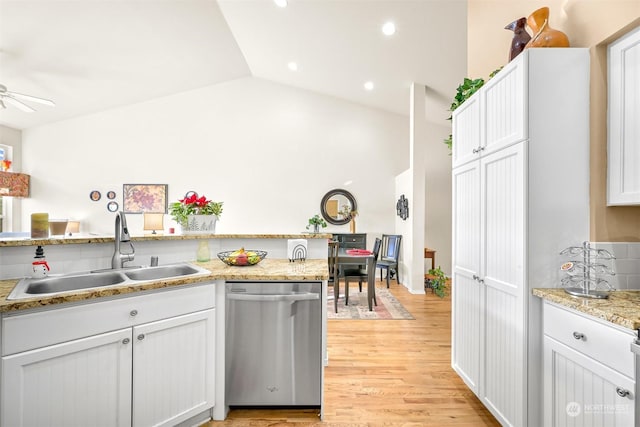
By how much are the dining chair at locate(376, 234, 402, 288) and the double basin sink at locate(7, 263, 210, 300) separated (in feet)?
13.2

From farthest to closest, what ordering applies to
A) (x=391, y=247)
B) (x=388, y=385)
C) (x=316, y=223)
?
(x=391, y=247) < (x=316, y=223) < (x=388, y=385)

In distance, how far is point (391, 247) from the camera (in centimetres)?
593

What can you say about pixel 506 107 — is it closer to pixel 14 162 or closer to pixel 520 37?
pixel 520 37

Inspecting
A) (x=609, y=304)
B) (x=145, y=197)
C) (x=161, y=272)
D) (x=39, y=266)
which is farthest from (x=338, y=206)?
(x=609, y=304)

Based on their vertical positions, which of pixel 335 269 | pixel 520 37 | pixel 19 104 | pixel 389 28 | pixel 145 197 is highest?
pixel 389 28

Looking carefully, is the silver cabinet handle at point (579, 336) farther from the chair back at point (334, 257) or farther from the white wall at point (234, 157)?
the white wall at point (234, 157)

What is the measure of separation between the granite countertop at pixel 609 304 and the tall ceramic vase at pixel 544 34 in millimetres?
1251

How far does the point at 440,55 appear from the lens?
4219mm

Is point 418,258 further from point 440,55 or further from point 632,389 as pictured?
point 632,389

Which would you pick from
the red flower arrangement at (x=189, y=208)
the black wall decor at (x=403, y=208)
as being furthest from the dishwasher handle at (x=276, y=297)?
the black wall decor at (x=403, y=208)

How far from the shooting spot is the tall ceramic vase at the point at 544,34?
1568 millimetres

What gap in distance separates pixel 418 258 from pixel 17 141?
8520 millimetres

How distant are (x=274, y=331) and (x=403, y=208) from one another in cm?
434

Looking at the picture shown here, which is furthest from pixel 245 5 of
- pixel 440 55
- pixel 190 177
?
pixel 190 177
